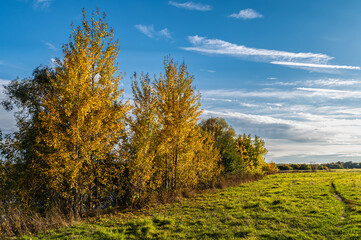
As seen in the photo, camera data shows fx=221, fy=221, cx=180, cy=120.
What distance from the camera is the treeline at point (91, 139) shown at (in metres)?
13.8

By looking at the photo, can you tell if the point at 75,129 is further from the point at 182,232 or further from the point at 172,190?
the point at 172,190

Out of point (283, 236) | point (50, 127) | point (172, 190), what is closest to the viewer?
point (283, 236)

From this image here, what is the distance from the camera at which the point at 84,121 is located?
14375mm

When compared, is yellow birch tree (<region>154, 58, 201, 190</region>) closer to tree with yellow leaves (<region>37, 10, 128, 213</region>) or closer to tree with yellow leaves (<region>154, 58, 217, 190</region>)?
tree with yellow leaves (<region>154, 58, 217, 190</region>)

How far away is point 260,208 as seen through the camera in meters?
14.8

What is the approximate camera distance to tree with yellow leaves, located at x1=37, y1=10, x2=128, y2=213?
13.5 metres

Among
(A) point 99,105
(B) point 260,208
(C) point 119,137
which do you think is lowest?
(B) point 260,208

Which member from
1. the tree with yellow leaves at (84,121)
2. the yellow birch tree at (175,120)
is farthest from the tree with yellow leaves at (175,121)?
the tree with yellow leaves at (84,121)

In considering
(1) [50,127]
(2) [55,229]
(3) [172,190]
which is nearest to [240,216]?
(3) [172,190]

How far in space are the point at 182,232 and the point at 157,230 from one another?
120 centimetres

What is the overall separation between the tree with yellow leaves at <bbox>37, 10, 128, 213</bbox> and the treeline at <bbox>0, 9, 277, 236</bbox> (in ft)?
0.21

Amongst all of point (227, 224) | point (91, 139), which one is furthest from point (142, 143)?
point (227, 224)

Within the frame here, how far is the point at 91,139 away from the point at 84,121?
66.4 inches

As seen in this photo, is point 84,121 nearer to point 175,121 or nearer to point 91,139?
point 91,139
